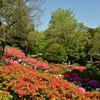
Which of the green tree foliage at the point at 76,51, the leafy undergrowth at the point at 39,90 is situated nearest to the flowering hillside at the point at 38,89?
the leafy undergrowth at the point at 39,90

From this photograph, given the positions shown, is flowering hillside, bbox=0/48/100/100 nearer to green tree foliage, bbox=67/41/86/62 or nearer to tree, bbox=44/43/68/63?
tree, bbox=44/43/68/63

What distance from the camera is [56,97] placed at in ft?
20.3

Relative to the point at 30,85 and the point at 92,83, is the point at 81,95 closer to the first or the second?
the point at 30,85

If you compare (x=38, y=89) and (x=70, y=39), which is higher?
(x=70, y=39)

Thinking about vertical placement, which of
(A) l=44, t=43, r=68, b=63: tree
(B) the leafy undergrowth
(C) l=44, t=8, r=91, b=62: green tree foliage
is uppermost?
(C) l=44, t=8, r=91, b=62: green tree foliage

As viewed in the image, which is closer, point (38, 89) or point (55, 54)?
point (38, 89)

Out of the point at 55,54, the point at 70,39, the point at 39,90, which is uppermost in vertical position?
the point at 70,39

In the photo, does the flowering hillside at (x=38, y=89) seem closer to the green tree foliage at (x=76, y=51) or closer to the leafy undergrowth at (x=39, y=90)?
the leafy undergrowth at (x=39, y=90)

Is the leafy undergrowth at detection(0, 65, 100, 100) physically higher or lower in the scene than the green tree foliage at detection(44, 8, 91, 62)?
lower

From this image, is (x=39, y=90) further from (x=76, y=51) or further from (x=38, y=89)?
(x=76, y=51)

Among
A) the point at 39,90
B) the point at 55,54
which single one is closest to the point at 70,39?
the point at 55,54

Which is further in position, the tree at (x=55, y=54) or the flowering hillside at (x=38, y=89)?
the tree at (x=55, y=54)

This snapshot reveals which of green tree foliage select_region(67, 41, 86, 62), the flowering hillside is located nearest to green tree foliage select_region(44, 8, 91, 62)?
green tree foliage select_region(67, 41, 86, 62)

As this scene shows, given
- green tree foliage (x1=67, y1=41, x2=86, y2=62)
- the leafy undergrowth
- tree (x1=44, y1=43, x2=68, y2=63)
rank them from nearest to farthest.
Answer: the leafy undergrowth, tree (x1=44, y1=43, x2=68, y2=63), green tree foliage (x1=67, y1=41, x2=86, y2=62)
